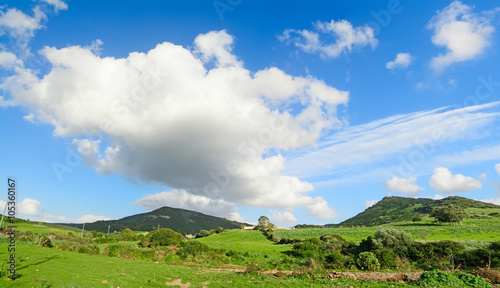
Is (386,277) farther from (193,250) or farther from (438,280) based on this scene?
(193,250)

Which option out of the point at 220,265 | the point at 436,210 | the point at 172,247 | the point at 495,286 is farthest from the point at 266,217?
the point at 495,286

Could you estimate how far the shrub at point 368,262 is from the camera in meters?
27.8

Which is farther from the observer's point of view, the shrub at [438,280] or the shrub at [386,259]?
the shrub at [386,259]

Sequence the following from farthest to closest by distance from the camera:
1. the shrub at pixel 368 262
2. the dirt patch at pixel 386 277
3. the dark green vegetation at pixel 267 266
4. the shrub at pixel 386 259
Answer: the shrub at pixel 386 259
the shrub at pixel 368 262
the dirt patch at pixel 386 277
the dark green vegetation at pixel 267 266

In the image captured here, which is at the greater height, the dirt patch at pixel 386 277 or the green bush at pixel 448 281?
the green bush at pixel 448 281

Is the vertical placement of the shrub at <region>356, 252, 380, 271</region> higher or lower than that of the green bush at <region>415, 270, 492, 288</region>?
lower

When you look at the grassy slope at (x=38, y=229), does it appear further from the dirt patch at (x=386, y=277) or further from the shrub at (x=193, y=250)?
→ the dirt patch at (x=386, y=277)

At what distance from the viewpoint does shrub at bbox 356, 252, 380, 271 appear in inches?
1094

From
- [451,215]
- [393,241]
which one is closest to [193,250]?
[393,241]

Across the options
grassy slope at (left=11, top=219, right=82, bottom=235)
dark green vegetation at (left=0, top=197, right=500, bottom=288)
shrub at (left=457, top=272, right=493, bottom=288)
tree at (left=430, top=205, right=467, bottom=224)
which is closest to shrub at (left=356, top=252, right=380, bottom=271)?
dark green vegetation at (left=0, top=197, right=500, bottom=288)

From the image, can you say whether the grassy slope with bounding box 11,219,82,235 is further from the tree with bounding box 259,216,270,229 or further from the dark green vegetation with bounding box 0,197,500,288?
the tree with bounding box 259,216,270,229

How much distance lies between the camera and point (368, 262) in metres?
28.1

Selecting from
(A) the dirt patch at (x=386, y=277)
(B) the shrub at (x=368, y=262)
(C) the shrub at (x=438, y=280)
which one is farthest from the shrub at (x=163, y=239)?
(C) the shrub at (x=438, y=280)

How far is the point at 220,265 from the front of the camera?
1422 inches
